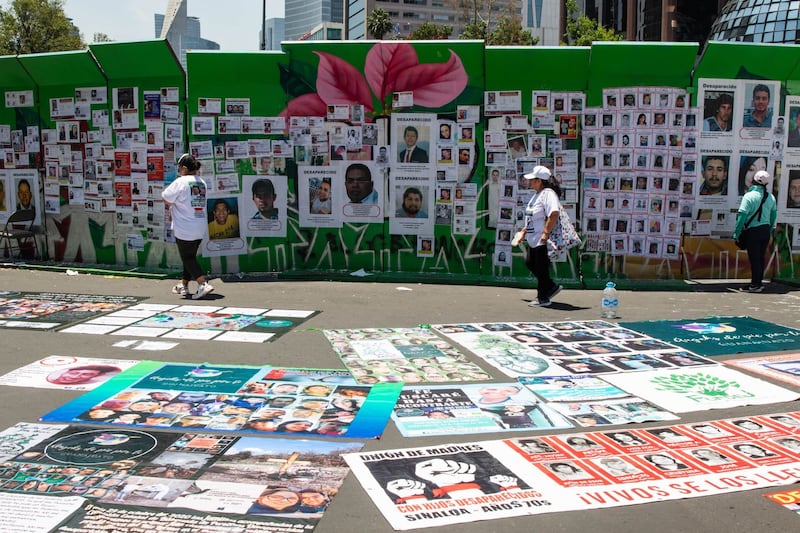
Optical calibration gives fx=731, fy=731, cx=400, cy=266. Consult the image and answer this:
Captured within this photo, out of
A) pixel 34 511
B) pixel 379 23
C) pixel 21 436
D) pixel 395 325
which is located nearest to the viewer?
pixel 34 511

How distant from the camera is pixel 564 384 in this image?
5625 mm

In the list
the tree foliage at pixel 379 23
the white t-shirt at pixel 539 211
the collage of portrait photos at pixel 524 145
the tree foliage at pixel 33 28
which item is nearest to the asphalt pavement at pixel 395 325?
the white t-shirt at pixel 539 211

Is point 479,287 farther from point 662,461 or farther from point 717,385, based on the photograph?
point 662,461

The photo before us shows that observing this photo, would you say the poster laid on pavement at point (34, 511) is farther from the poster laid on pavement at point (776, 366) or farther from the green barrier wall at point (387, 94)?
the green barrier wall at point (387, 94)

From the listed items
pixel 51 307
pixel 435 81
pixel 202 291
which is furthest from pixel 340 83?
pixel 51 307

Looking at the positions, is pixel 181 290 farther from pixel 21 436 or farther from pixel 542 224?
pixel 21 436

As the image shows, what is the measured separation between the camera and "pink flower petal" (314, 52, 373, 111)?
10609 millimetres

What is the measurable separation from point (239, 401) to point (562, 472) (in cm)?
231

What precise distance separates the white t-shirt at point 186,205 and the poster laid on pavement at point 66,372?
123 inches

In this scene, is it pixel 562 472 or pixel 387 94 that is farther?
pixel 387 94

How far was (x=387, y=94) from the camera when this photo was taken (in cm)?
1058

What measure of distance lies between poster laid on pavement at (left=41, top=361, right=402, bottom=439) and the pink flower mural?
5.66 meters

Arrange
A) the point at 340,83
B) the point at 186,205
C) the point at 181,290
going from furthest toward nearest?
1. the point at 340,83
2. the point at 181,290
3. the point at 186,205

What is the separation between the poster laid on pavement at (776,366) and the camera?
5.87m
